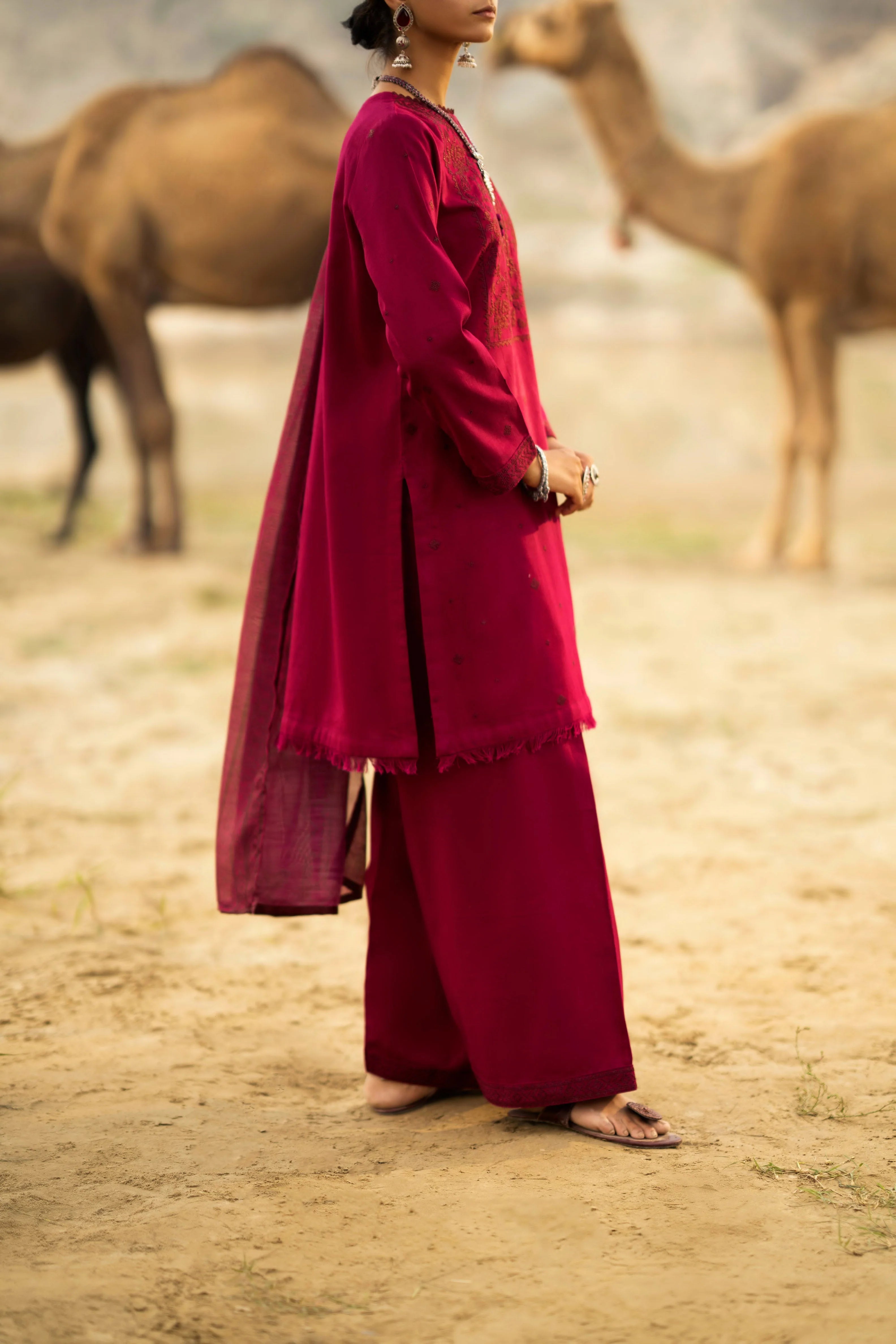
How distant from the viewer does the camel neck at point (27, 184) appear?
5906 mm

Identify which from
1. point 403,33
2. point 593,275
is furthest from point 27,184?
point 403,33

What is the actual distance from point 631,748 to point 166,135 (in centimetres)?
341

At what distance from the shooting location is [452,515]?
1613 mm

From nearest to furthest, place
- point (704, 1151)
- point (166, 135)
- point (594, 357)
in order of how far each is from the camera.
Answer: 1. point (704, 1151)
2. point (166, 135)
3. point (594, 357)

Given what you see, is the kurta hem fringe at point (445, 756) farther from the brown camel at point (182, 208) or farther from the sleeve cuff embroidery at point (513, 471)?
the brown camel at point (182, 208)

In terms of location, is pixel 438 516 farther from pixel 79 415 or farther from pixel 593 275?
pixel 593 275

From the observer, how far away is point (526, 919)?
166 centimetres

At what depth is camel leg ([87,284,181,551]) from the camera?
18.6 feet

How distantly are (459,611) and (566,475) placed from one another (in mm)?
204

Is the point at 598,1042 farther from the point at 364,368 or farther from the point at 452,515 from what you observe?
the point at 364,368

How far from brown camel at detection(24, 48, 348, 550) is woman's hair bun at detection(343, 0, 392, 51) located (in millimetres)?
3971

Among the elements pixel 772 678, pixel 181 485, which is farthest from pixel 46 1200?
pixel 181 485

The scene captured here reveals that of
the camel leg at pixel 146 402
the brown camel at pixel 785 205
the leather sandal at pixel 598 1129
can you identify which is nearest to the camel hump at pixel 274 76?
the brown camel at pixel 785 205

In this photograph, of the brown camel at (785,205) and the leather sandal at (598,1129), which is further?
the brown camel at (785,205)
